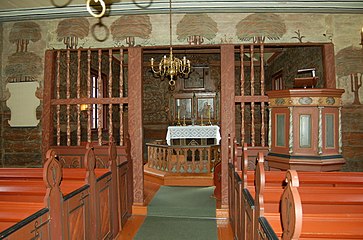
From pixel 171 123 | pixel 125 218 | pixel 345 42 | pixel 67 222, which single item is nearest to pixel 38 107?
pixel 125 218

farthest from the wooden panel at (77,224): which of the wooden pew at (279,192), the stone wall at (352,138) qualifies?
the stone wall at (352,138)

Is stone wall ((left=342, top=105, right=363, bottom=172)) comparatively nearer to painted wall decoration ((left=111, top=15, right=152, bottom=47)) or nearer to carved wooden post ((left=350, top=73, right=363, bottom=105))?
carved wooden post ((left=350, top=73, right=363, bottom=105))

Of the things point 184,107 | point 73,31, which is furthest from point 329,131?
point 184,107

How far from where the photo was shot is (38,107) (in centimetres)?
525

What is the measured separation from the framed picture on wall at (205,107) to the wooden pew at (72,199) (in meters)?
7.66

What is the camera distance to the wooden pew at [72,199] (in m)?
2.19

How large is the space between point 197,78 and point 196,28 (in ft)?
21.4

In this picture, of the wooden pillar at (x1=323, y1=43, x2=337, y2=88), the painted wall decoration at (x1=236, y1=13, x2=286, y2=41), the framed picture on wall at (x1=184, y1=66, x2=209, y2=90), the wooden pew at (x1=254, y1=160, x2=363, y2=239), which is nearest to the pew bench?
the wooden pew at (x1=254, y1=160, x2=363, y2=239)

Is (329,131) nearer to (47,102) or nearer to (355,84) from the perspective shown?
(355,84)

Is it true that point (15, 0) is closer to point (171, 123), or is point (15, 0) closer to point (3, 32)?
point (3, 32)

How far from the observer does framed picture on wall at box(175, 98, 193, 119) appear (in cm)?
1144

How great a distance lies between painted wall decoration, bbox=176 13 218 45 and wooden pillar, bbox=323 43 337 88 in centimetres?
187

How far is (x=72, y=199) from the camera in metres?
2.59

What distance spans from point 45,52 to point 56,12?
2.38 feet
